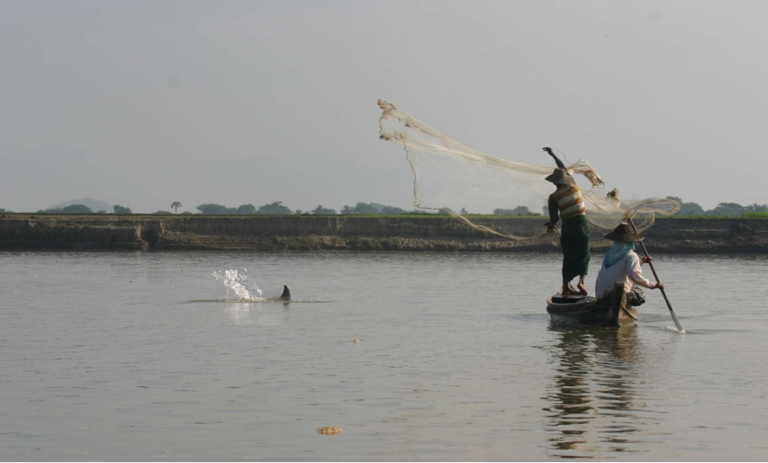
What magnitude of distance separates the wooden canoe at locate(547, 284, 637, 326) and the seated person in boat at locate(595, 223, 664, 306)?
0.14 meters

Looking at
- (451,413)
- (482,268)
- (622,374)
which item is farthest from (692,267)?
(451,413)

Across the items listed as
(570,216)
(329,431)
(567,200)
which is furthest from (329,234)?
(329,431)

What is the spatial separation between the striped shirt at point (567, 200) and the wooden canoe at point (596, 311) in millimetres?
1755

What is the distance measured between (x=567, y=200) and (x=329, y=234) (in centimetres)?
4401

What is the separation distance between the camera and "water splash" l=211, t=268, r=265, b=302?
29.9 m

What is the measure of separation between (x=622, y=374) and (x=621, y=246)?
19.9 ft

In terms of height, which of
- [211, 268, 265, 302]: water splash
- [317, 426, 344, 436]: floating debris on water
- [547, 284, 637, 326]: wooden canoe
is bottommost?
[317, 426, 344, 436]: floating debris on water

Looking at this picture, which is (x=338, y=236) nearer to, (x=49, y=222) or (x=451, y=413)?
(x=49, y=222)

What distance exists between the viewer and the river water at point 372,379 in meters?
10.9

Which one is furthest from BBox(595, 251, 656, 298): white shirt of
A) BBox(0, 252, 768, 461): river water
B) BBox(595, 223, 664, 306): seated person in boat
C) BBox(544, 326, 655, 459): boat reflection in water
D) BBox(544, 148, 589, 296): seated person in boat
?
BBox(544, 326, 655, 459): boat reflection in water

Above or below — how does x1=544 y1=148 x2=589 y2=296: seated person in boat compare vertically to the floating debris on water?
above

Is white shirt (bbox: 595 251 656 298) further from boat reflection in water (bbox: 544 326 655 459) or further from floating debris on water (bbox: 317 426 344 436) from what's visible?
floating debris on water (bbox: 317 426 344 436)

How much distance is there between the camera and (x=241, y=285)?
33.4 m

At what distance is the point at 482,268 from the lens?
47312 mm
